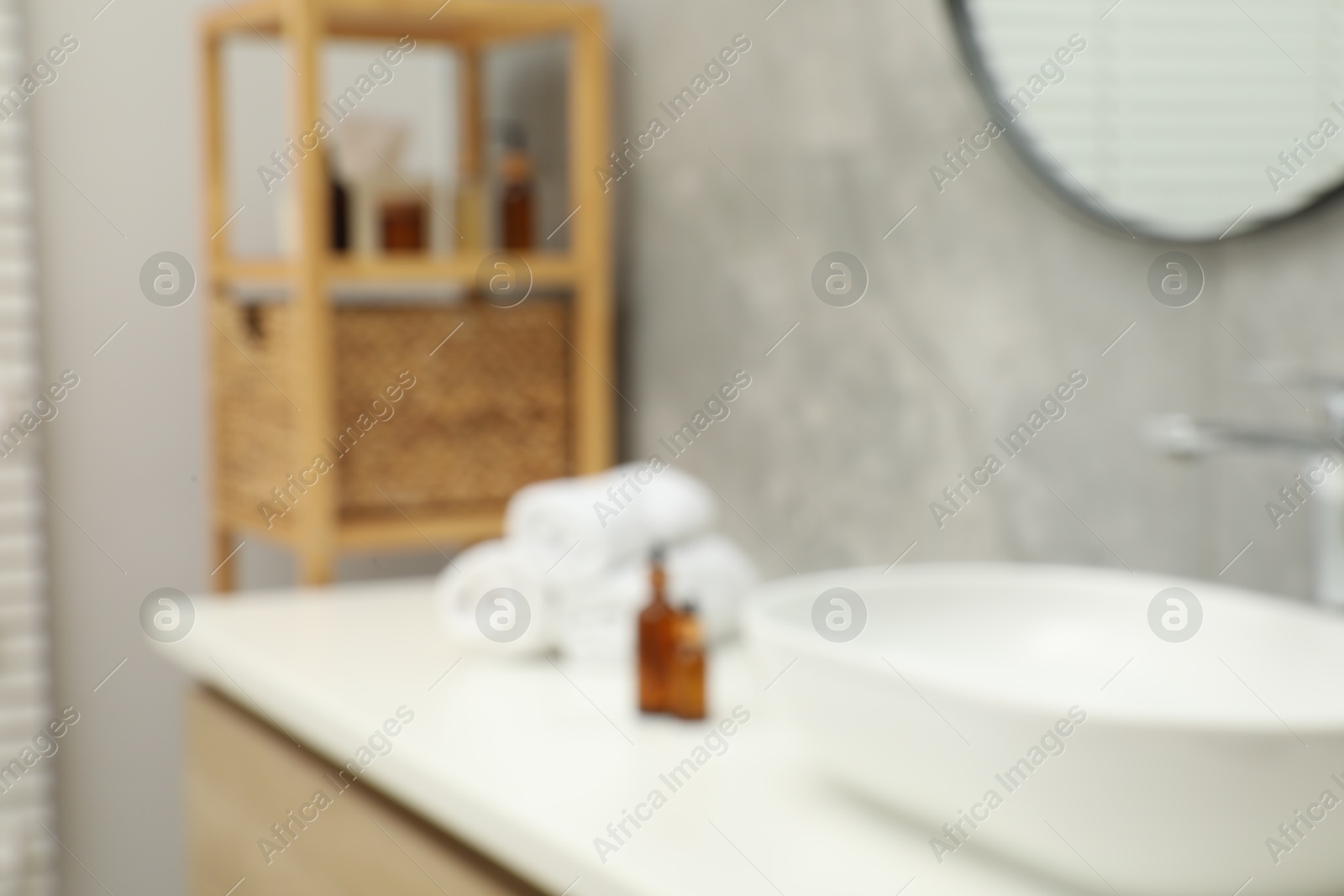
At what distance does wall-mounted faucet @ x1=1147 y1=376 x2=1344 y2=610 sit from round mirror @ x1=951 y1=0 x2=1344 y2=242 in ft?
0.62

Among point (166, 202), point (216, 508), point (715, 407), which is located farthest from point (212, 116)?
point (715, 407)

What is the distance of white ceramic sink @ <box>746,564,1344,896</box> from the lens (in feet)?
2.67

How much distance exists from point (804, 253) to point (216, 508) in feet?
3.32

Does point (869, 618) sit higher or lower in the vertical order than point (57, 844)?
higher

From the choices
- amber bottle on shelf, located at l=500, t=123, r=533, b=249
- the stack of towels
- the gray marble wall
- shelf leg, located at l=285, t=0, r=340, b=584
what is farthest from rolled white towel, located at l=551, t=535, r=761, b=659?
amber bottle on shelf, located at l=500, t=123, r=533, b=249

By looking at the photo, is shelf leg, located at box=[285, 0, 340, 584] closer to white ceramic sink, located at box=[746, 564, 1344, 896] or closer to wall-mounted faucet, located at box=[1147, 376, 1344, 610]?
white ceramic sink, located at box=[746, 564, 1344, 896]

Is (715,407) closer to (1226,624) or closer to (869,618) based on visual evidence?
(869,618)

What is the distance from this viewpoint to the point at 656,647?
135cm

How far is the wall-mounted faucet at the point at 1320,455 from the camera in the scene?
1150mm

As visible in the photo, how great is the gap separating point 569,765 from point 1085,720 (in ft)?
1.65

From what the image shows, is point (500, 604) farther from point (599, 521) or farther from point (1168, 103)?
point (1168, 103)

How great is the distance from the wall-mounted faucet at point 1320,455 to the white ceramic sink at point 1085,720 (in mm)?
47

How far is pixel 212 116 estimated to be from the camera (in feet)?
7.11

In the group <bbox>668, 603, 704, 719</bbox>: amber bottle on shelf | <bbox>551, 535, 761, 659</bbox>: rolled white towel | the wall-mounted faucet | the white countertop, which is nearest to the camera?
the white countertop
